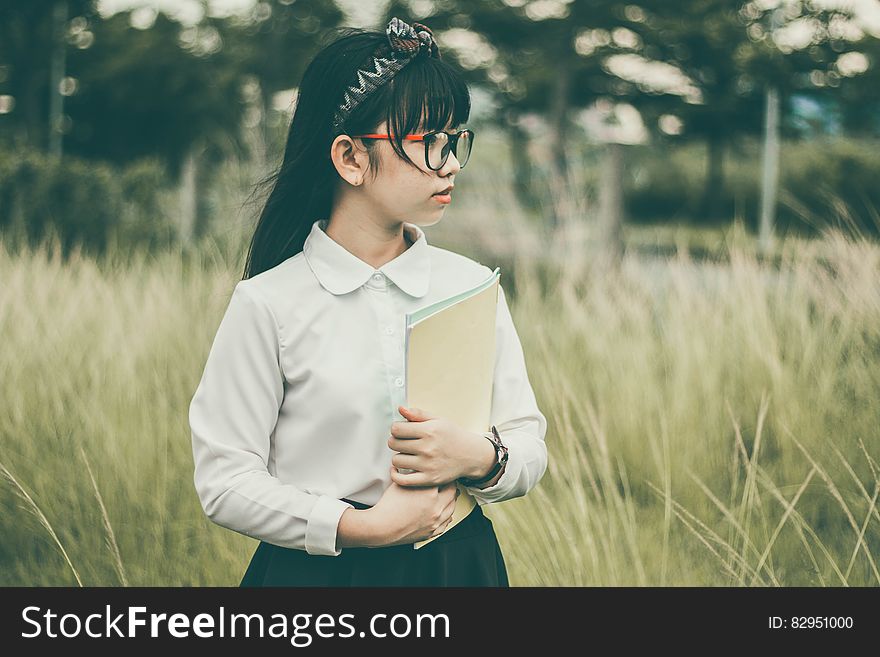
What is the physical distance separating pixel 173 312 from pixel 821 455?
2.48 metres

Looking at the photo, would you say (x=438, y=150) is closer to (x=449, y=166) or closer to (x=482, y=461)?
(x=449, y=166)

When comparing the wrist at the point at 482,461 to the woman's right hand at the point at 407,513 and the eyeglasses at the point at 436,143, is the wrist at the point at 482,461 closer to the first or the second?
the woman's right hand at the point at 407,513

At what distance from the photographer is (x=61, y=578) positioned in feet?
7.11

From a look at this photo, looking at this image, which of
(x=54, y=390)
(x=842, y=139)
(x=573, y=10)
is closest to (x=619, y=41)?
(x=573, y=10)

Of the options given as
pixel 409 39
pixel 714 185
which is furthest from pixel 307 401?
pixel 714 185

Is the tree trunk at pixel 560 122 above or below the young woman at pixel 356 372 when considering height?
below

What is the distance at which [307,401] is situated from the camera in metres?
1.18

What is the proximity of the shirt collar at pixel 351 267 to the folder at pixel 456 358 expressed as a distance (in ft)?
0.40

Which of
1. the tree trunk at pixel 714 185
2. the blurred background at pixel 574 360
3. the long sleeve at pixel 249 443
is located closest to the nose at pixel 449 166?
the long sleeve at pixel 249 443

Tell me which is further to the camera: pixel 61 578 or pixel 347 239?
pixel 61 578

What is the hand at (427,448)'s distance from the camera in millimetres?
1109

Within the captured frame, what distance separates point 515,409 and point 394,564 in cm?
29

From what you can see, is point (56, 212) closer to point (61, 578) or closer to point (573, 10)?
point (61, 578)

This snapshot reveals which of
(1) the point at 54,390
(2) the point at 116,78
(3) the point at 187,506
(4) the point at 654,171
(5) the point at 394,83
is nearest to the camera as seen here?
(5) the point at 394,83
